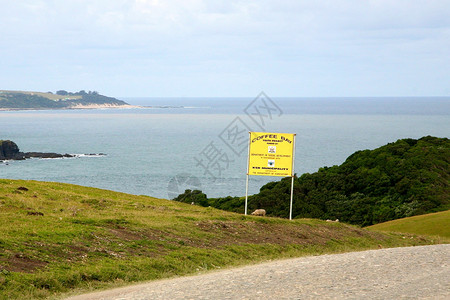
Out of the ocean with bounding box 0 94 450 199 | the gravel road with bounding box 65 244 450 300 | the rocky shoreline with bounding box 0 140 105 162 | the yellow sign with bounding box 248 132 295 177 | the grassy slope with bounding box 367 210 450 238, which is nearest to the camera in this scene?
the gravel road with bounding box 65 244 450 300

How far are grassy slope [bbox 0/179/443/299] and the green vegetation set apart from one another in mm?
16769

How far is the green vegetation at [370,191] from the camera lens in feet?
131

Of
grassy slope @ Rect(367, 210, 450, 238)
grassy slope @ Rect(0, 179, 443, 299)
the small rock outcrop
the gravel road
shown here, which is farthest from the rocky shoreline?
the gravel road

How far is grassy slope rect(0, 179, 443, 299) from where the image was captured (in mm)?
12594

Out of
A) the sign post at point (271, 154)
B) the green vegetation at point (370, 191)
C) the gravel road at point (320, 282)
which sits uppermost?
the sign post at point (271, 154)

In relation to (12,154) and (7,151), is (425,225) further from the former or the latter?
(7,151)

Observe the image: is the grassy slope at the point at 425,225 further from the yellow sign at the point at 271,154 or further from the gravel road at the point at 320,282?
the gravel road at the point at 320,282

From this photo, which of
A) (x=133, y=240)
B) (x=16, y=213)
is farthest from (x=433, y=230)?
(x=16, y=213)

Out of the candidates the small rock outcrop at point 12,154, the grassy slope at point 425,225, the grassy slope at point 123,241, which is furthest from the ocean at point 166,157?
the grassy slope at point 123,241

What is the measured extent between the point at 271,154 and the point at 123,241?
8361 millimetres

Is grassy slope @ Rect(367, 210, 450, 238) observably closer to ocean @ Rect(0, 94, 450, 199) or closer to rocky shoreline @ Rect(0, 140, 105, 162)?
ocean @ Rect(0, 94, 450, 199)

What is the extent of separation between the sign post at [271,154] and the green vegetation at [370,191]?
17.8m

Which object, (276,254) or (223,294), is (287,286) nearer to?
(223,294)

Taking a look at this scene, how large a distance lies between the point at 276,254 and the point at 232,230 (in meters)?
2.52
